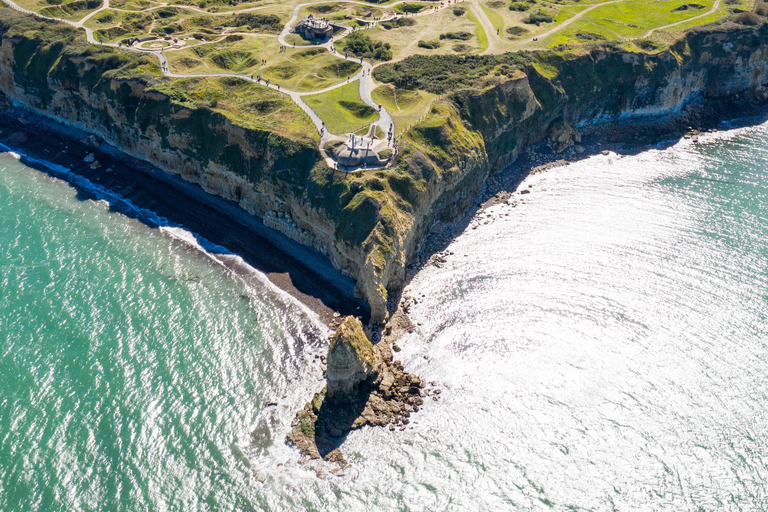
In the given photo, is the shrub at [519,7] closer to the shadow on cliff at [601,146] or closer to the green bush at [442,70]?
the green bush at [442,70]

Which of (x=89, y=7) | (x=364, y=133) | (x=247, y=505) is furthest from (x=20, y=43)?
(x=247, y=505)

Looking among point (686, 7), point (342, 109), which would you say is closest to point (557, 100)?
point (342, 109)

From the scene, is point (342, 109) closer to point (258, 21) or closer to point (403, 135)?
point (403, 135)

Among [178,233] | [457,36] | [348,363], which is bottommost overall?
[178,233]

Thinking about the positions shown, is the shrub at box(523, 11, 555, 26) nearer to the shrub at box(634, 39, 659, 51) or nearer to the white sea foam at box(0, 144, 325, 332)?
the shrub at box(634, 39, 659, 51)

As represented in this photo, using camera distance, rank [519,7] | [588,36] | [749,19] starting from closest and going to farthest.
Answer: [588,36] → [749,19] → [519,7]

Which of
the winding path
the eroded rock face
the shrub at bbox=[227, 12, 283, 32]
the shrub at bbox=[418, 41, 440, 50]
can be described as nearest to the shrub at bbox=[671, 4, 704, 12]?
the winding path

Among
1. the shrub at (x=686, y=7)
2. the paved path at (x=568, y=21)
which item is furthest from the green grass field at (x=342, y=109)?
the shrub at (x=686, y=7)

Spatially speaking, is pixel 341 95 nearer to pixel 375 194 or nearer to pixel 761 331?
pixel 375 194
